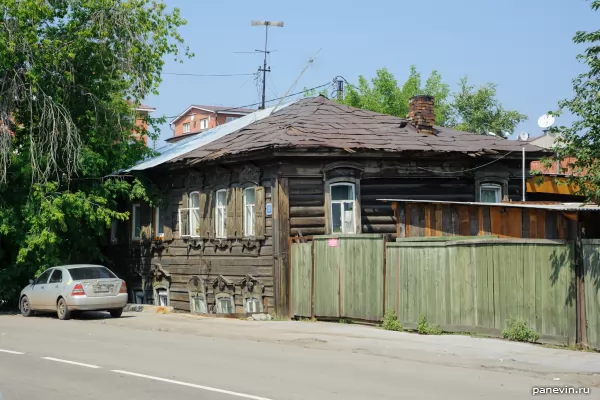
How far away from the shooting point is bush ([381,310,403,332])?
58.4 feet

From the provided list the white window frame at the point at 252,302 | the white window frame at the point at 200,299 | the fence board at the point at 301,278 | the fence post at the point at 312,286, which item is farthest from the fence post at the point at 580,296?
the white window frame at the point at 200,299

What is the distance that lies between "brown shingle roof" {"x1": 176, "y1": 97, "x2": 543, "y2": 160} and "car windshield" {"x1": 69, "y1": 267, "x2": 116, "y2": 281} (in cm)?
437

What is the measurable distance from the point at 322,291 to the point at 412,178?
5545 mm

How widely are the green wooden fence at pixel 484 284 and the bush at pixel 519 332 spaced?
10cm

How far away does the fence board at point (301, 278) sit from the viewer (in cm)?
2106

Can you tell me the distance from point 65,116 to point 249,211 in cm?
657

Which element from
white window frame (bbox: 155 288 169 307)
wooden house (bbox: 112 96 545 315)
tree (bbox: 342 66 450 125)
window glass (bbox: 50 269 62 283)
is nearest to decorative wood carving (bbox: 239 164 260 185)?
wooden house (bbox: 112 96 545 315)

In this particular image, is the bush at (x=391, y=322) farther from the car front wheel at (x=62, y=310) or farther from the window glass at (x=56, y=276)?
the window glass at (x=56, y=276)

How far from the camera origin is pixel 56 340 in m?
16.2

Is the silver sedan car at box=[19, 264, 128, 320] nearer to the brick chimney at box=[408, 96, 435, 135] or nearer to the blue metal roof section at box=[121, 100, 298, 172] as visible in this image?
the blue metal roof section at box=[121, 100, 298, 172]

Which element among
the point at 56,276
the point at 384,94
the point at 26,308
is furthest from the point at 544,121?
the point at 384,94

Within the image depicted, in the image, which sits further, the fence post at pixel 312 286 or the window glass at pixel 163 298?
the window glass at pixel 163 298

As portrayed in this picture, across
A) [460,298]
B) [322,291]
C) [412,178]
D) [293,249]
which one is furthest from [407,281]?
[412,178]

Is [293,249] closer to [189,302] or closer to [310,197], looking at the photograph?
[310,197]
